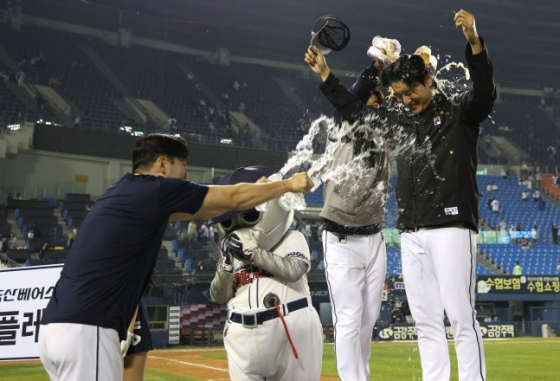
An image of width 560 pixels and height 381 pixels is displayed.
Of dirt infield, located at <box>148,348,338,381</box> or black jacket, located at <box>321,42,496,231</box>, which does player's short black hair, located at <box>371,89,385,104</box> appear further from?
dirt infield, located at <box>148,348,338,381</box>

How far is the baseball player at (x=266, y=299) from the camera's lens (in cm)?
371

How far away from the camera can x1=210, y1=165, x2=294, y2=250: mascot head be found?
3.96 metres

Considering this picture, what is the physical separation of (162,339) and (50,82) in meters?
15.9

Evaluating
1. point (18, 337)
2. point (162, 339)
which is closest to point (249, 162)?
point (162, 339)

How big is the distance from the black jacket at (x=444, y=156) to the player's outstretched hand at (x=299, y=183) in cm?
96

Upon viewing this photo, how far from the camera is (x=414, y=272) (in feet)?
14.3

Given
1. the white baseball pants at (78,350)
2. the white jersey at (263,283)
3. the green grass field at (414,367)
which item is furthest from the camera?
the green grass field at (414,367)

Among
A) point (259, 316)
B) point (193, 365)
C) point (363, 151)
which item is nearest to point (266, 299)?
point (259, 316)

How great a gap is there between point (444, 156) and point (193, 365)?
9.67m

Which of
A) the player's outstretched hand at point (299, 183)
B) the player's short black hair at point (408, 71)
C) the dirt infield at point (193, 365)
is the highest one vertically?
the player's short black hair at point (408, 71)

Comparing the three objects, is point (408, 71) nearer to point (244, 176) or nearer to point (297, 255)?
point (244, 176)

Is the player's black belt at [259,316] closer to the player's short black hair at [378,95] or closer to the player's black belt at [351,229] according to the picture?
the player's black belt at [351,229]

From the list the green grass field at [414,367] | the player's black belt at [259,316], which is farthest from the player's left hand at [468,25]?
the green grass field at [414,367]

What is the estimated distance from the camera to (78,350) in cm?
333
